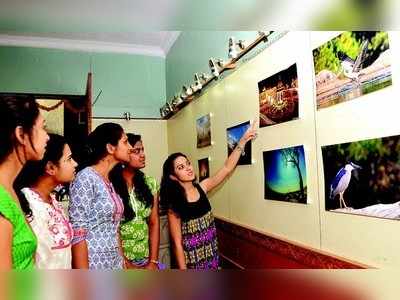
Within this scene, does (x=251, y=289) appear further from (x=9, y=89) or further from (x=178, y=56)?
(x=9, y=89)

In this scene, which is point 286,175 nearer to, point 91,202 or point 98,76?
point 91,202

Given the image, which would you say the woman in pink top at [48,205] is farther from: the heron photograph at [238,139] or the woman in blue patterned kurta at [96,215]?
the heron photograph at [238,139]

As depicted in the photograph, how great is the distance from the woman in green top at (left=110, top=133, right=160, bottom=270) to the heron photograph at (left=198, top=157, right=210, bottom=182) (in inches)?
11.6

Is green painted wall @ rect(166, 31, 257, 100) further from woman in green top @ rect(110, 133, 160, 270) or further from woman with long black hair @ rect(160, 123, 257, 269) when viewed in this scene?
woman in green top @ rect(110, 133, 160, 270)

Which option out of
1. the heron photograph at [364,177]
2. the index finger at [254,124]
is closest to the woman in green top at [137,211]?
the index finger at [254,124]

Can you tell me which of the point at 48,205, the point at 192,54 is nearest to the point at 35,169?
the point at 48,205

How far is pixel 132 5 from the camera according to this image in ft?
0.23

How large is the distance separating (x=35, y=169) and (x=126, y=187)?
0.45 meters

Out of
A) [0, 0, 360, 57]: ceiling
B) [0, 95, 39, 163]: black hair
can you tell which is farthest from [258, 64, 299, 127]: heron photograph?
[0, 0, 360, 57]: ceiling

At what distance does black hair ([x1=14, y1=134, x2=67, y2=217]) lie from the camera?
2.24 ft

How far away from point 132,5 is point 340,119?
0.76m

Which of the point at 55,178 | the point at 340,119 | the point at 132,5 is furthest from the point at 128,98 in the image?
the point at 132,5

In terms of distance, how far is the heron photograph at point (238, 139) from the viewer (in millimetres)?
1178

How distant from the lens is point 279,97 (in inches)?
38.7
